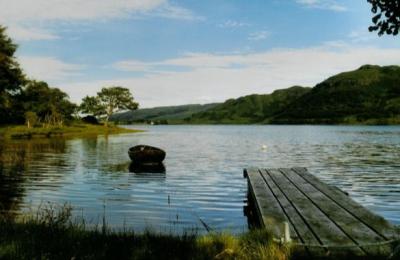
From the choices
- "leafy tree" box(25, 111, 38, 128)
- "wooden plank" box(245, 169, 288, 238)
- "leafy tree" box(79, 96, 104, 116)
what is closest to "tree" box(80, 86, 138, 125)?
"leafy tree" box(79, 96, 104, 116)

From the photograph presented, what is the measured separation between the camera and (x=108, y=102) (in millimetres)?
157375

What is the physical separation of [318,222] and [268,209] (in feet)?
6.83

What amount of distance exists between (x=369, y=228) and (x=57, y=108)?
11883cm

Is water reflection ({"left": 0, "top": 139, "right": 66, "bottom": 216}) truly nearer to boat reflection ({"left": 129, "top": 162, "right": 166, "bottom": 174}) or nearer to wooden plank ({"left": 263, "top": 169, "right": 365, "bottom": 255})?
boat reflection ({"left": 129, "top": 162, "right": 166, "bottom": 174})

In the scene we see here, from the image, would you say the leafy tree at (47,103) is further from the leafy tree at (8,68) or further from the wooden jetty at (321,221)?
the wooden jetty at (321,221)

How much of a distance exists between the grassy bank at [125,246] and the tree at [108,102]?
14716 centimetres

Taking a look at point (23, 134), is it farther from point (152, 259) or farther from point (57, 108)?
point (152, 259)

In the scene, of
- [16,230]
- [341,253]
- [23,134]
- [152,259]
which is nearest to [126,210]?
[16,230]

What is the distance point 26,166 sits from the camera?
3781 centimetres

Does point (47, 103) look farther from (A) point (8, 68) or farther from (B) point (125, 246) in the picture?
(B) point (125, 246)

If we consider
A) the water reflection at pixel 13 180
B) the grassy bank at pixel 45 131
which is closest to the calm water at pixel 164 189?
the water reflection at pixel 13 180

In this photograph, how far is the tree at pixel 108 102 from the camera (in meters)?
154

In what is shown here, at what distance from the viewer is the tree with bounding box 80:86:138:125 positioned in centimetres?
15448

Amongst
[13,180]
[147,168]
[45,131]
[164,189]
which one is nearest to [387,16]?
[164,189]
